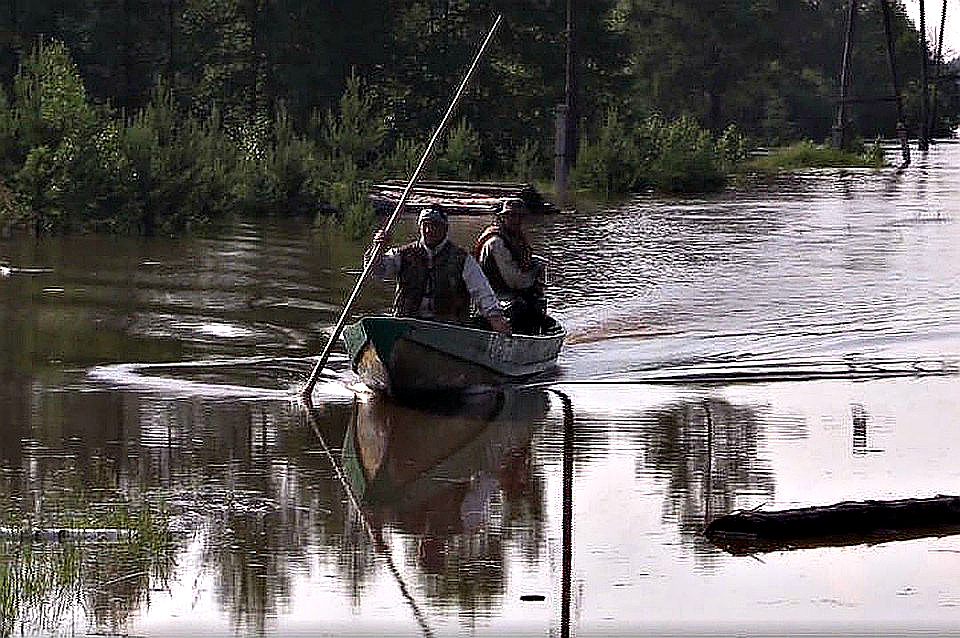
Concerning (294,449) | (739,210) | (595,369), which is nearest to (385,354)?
(294,449)

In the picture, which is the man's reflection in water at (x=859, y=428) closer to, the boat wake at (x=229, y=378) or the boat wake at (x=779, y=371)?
the boat wake at (x=779, y=371)

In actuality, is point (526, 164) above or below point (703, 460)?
above

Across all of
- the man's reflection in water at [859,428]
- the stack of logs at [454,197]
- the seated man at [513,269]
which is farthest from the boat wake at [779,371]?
the stack of logs at [454,197]

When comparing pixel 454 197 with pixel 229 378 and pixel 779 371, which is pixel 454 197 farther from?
pixel 229 378

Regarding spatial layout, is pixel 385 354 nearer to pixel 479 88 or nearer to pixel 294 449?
pixel 294 449

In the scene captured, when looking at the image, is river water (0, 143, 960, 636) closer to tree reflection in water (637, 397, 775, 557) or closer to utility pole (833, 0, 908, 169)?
tree reflection in water (637, 397, 775, 557)

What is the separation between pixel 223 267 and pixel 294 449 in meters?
14.3

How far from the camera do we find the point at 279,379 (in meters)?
18.2

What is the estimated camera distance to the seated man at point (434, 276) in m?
16.6

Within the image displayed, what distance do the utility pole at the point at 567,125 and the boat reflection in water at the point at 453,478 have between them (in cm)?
2654

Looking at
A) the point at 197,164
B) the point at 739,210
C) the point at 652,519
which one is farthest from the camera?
the point at 739,210

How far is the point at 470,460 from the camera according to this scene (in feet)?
47.6

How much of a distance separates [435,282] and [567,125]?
1145 inches

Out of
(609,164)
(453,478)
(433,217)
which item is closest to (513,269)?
(433,217)
